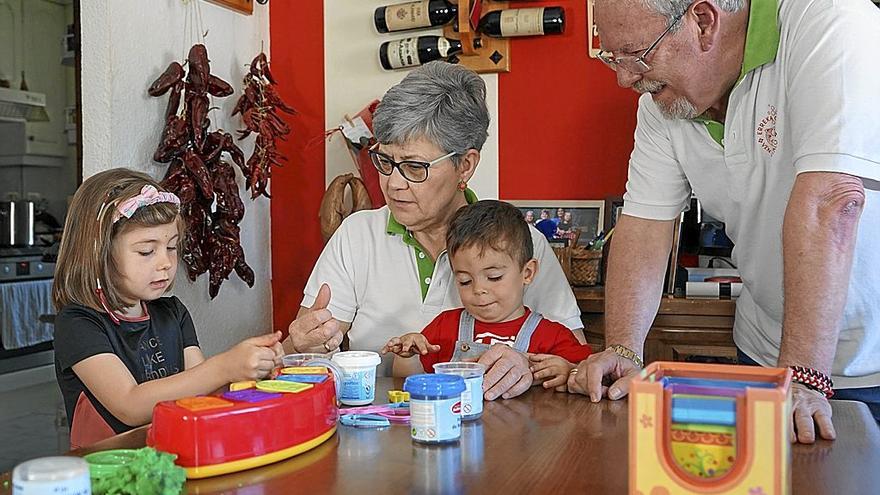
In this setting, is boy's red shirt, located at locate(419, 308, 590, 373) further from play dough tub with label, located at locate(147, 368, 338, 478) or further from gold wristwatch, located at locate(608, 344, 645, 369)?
play dough tub with label, located at locate(147, 368, 338, 478)

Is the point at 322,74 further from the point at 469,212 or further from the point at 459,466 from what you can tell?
the point at 459,466

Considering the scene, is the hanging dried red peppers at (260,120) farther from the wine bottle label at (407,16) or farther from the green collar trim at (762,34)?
the green collar trim at (762,34)

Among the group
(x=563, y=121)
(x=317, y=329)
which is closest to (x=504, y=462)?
(x=317, y=329)

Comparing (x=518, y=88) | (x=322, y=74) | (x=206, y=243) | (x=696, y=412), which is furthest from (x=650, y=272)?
(x=322, y=74)

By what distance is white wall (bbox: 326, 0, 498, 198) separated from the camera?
3.33 meters

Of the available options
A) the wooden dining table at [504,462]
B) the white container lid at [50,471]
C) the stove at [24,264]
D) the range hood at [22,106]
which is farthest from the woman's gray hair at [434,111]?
the range hood at [22,106]

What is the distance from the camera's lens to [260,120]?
311 centimetres

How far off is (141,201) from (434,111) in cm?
70

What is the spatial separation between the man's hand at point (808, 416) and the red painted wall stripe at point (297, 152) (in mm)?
2395

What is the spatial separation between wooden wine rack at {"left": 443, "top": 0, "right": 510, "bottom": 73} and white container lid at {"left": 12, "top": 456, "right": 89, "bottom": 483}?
242 cm

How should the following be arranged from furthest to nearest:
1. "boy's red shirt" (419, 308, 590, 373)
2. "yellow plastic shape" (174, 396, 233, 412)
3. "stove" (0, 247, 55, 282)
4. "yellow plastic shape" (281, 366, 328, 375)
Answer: "stove" (0, 247, 55, 282)
"boy's red shirt" (419, 308, 590, 373)
"yellow plastic shape" (281, 366, 328, 375)
"yellow plastic shape" (174, 396, 233, 412)

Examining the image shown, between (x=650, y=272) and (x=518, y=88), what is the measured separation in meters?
1.36

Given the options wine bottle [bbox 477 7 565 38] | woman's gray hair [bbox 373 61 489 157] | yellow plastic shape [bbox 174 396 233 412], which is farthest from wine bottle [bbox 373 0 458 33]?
yellow plastic shape [bbox 174 396 233 412]

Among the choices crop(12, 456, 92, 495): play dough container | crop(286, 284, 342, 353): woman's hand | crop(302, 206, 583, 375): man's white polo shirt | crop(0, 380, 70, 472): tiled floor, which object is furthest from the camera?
crop(0, 380, 70, 472): tiled floor
